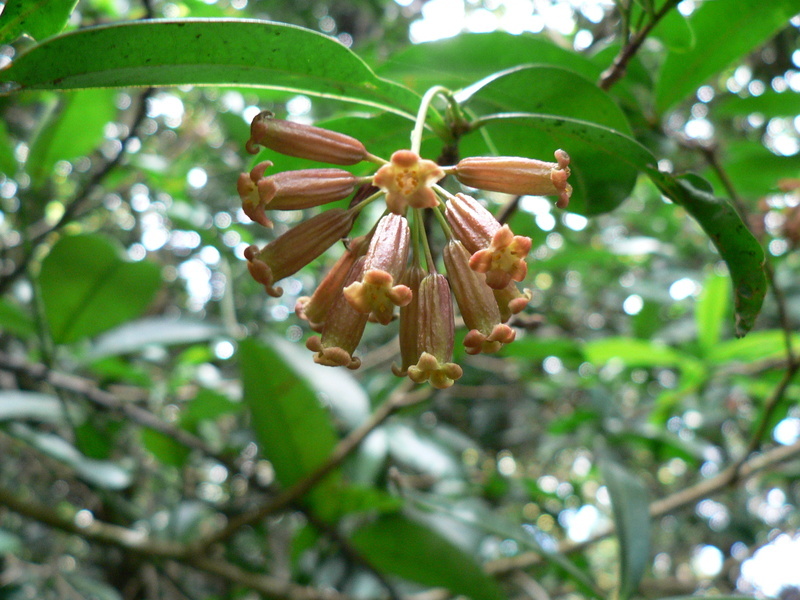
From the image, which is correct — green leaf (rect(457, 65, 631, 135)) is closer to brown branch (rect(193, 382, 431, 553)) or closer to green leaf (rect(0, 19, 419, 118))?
green leaf (rect(0, 19, 419, 118))

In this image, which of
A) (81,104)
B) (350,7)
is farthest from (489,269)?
(350,7)

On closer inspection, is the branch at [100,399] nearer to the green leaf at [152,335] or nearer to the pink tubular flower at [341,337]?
the green leaf at [152,335]

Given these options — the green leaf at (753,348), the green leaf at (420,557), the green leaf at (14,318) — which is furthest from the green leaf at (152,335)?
the green leaf at (753,348)

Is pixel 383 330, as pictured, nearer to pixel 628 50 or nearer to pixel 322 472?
pixel 322 472

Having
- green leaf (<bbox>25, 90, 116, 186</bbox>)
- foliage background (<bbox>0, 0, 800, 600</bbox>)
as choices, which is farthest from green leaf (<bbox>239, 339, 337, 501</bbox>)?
green leaf (<bbox>25, 90, 116, 186</bbox>)

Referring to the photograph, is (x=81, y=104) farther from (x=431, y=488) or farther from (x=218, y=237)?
(x=431, y=488)

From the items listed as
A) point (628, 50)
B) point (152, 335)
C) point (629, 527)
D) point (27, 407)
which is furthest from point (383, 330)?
point (628, 50)
